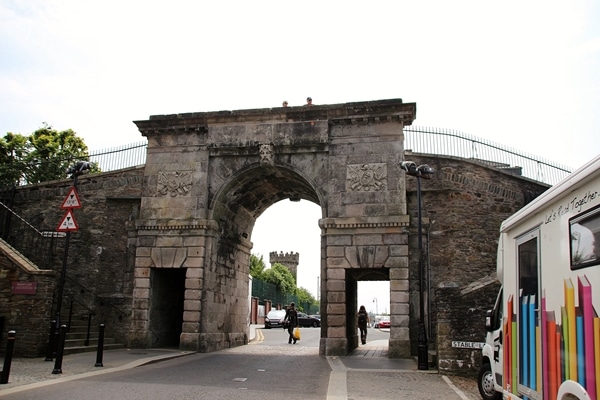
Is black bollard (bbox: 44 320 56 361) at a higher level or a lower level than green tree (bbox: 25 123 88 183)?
lower

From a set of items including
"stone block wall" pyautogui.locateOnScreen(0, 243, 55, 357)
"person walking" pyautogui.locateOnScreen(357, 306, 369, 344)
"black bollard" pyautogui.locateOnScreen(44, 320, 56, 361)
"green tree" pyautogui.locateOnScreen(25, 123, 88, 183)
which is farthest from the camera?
"green tree" pyautogui.locateOnScreen(25, 123, 88, 183)

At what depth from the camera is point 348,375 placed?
11.0m

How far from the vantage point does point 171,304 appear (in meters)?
18.9

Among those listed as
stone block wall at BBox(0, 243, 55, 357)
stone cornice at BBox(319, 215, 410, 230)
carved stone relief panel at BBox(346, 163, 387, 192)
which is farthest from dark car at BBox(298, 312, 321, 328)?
stone block wall at BBox(0, 243, 55, 357)

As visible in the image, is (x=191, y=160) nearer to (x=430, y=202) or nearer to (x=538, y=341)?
(x=430, y=202)

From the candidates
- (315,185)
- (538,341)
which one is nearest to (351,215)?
(315,185)

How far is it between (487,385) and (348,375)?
3.33 metres

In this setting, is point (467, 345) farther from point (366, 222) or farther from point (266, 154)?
point (266, 154)

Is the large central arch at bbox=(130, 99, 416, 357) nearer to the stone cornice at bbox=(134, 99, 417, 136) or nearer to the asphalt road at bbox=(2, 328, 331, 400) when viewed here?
the stone cornice at bbox=(134, 99, 417, 136)

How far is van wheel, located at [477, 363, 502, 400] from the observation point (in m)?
8.14

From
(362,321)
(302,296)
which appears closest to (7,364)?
(362,321)

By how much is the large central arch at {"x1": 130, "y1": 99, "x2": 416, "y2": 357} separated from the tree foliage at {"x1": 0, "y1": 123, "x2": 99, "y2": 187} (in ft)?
33.3

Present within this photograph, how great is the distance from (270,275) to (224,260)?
5150cm

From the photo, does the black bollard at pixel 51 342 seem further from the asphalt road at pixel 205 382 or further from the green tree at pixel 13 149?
the green tree at pixel 13 149
